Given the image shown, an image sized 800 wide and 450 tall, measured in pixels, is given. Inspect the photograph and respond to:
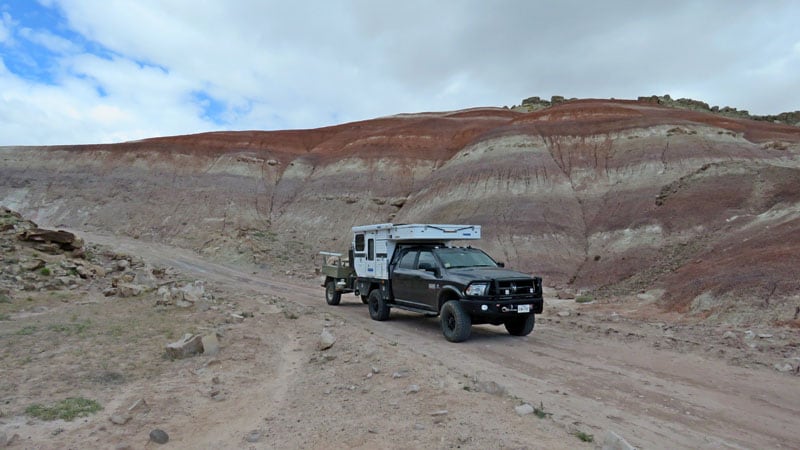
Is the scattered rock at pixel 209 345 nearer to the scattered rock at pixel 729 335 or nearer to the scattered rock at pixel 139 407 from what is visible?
the scattered rock at pixel 139 407

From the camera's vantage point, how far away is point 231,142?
5562 centimetres

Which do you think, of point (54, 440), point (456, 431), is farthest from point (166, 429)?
point (456, 431)

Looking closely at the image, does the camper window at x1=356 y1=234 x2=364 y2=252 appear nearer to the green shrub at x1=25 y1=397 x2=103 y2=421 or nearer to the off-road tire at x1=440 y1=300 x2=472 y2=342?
the off-road tire at x1=440 y1=300 x2=472 y2=342

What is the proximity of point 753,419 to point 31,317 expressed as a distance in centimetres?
1396

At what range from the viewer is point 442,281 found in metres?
11.2

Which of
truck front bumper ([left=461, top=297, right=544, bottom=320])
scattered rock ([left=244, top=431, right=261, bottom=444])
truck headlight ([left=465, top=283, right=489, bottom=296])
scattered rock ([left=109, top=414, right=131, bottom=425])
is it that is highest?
truck headlight ([left=465, top=283, right=489, bottom=296])

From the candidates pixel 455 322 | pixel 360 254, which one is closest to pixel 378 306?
pixel 360 254

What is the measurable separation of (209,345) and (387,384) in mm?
3622

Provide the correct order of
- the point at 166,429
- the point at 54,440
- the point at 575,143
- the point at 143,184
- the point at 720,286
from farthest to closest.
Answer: the point at 143,184
the point at 575,143
the point at 720,286
the point at 166,429
the point at 54,440

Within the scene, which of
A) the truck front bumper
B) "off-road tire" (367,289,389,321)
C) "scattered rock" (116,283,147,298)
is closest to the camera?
the truck front bumper

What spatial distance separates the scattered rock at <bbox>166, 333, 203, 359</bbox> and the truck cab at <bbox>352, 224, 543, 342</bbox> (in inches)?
193

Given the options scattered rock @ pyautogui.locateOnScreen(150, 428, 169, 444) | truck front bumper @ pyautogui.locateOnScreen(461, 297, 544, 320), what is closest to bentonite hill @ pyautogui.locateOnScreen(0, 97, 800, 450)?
scattered rock @ pyautogui.locateOnScreen(150, 428, 169, 444)

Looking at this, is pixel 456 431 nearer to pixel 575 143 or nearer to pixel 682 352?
pixel 682 352

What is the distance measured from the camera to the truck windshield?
11742 millimetres
